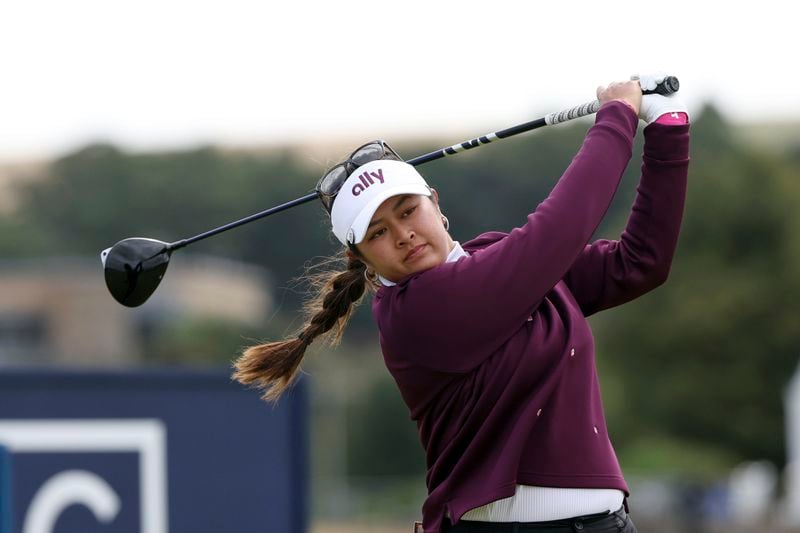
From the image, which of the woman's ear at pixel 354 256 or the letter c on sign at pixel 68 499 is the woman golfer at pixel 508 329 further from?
the letter c on sign at pixel 68 499

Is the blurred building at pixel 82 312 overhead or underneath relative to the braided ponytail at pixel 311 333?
overhead

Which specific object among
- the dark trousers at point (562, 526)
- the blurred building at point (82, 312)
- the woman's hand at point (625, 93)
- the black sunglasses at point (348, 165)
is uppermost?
the blurred building at point (82, 312)

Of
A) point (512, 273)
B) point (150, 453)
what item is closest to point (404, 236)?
point (512, 273)

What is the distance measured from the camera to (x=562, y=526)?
3.18 meters

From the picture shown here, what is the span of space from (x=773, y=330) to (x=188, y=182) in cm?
6357

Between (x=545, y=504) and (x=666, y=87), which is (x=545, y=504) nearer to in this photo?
(x=545, y=504)

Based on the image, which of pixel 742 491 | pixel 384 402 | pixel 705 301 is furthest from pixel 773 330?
pixel 384 402

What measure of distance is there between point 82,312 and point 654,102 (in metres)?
60.4

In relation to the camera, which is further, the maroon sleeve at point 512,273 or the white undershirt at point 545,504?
the white undershirt at point 545,504

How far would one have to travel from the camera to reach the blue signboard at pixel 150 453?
486 cm

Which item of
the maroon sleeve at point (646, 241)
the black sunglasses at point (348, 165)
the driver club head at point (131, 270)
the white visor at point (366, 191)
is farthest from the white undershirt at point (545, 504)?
the driver club head at point (131, 270)

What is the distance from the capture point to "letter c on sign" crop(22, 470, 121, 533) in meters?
4.84

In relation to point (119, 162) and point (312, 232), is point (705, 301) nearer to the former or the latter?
point (312, 232)

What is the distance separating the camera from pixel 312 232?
85.3 meters
